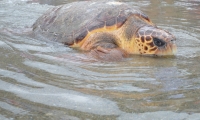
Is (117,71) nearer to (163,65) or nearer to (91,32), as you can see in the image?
(163,65)

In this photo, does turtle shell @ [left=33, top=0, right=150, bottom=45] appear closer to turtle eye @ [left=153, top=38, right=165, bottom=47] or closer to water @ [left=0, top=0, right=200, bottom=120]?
water @ [left=0, top=0, right=200, bottom=120]

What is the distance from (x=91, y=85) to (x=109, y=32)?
1.79 m

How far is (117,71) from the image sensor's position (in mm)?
3031

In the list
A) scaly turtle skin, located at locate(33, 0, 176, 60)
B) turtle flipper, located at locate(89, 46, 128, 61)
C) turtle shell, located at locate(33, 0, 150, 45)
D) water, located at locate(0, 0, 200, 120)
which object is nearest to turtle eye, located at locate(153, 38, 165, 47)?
scaly turtle skin, located at locate(33, 0, 176, 60)

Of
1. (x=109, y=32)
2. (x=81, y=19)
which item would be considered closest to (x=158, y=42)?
(x=109, y=32)

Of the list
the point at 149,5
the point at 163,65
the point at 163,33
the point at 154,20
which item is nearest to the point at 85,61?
the point at 163,65

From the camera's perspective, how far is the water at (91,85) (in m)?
2.04

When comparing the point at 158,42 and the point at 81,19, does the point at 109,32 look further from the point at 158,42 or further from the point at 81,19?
the point at 158,42

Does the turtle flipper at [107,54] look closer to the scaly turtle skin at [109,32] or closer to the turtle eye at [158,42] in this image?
the scaly turtle skin at [109,32]

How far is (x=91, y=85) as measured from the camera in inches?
102

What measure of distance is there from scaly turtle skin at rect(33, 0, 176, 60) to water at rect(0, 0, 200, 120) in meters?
0.21

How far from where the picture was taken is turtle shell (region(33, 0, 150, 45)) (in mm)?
4281

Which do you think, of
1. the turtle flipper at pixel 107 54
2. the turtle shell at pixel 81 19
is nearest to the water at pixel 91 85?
the turtle flipper at pixel 107 54

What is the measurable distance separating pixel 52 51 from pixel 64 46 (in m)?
0.52
